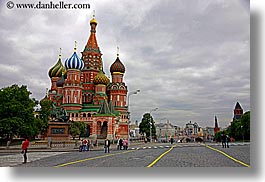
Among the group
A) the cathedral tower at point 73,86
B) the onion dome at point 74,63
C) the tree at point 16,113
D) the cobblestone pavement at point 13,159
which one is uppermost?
the onion dome at point 74,63

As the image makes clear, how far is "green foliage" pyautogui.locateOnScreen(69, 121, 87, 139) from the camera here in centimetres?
4525

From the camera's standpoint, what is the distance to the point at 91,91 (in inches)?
2371

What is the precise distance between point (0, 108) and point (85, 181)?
74.7 feet

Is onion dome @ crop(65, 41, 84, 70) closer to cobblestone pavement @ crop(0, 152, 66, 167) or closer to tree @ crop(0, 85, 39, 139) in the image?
tree @ crop(0, 85, 39, 139)

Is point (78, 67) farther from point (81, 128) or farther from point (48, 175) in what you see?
point (48, 175)

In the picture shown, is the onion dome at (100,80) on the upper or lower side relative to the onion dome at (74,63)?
lower

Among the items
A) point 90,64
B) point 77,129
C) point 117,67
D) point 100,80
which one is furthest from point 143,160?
point 117,67

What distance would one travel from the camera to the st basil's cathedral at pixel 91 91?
5162 centimetres

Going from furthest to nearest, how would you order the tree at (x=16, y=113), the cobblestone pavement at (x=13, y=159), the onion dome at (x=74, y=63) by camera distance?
1. the onion dome at (x=74, y=63)
2. the tree at (x=16, y=113)
3. the cobblestone pavement at (x=13, y=159)

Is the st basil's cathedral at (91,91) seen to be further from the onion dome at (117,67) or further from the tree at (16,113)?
the tree at (16,113)

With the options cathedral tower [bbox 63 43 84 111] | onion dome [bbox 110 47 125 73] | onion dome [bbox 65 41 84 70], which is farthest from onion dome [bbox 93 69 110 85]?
onion dome [bbox 65 41 84 70]

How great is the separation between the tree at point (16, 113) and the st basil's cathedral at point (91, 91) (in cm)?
1643

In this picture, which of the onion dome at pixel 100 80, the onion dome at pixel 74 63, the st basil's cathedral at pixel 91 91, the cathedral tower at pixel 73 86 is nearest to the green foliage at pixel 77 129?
the st basil's cathedral at pixel 91 91

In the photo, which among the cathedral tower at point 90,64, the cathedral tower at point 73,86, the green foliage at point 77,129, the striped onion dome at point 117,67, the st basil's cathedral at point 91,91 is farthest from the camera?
the striped onion dome at point 117,67
